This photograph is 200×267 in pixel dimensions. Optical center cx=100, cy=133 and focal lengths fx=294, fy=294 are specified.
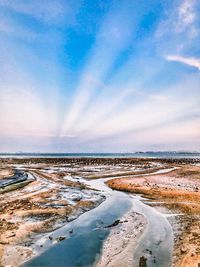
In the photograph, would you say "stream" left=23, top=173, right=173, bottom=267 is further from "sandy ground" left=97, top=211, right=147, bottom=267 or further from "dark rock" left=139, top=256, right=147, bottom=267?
"sandy ground" left=97, top=211, right=147, bottom=267

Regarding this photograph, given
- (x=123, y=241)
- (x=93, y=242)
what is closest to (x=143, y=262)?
(x=123, y=241)

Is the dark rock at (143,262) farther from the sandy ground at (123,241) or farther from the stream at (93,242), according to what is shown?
the sandy ground at (123,241)

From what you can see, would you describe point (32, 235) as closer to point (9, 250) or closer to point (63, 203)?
point (9, 250)

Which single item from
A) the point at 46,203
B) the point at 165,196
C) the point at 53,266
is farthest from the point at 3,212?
the point at 165,196

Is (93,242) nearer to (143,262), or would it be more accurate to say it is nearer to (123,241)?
(123,241)

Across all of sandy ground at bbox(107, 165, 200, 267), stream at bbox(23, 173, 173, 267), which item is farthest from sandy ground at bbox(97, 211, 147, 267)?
sandy ground at bbox(107, 165, 200, 267)

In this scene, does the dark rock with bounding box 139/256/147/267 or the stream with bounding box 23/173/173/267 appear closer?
the dark rock with bounding box 139/256/147/267

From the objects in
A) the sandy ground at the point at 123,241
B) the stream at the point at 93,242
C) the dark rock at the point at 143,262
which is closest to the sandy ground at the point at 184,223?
the stream at the point at 93,242
